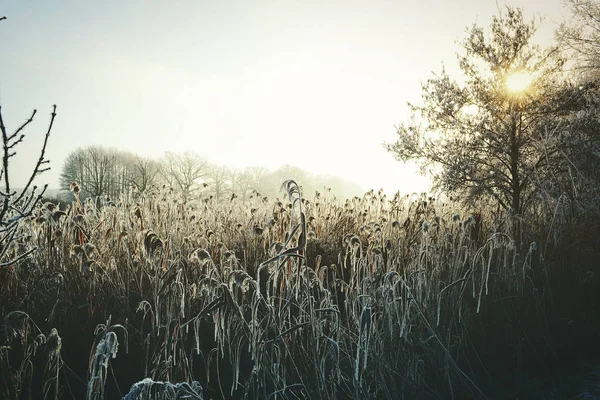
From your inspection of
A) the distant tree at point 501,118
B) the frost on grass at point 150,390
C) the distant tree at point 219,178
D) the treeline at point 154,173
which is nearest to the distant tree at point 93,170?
the treeline at point 154,173

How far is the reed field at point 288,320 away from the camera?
7.07 ft

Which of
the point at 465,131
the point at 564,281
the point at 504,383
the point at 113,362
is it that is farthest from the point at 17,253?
the point at 465,131

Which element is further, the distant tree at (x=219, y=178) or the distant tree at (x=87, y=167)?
the distant tree at (x=219, y=178)

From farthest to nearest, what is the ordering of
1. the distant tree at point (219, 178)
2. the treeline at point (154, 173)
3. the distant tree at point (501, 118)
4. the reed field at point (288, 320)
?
the distant tree at point (219, 178) → the treeline at point (154, 173) → the distant tree at point (501, 118) → the reed field at point (288, 320)

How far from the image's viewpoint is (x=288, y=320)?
2879 millimetres

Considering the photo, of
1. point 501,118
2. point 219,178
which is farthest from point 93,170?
point 501,118

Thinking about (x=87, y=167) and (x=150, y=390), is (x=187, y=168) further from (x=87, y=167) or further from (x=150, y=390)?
(x=150, y=390)

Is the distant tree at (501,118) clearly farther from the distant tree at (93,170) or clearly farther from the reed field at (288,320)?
the distant tree at (93,170)

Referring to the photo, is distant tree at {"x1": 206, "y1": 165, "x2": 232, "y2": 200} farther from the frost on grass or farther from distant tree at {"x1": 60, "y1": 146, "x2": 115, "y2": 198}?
the frost on grass

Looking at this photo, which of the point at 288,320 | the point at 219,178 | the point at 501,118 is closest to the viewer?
the point at 288,320

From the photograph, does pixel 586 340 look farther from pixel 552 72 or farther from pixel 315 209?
pixel 552 72

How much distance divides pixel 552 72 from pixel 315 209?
532 cm

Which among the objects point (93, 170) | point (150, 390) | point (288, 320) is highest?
point (93, 170)

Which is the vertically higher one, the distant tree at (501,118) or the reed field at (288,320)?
the distant tree at (501,118)
